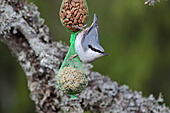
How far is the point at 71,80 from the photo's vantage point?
169 cm

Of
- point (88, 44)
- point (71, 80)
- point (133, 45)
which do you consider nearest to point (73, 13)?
point (88, 44)

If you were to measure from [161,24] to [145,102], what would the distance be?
987 mm

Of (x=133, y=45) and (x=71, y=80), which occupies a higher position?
(x=133, y=45)

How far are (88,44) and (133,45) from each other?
1242mm

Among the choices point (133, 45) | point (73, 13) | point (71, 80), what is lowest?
point (71, 80)

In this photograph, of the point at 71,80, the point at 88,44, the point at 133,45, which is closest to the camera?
the point at 88,44

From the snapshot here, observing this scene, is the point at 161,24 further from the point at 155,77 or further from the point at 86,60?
the point at 86,60

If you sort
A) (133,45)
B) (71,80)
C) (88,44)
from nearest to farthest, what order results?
(88,44), (71,80), (133,45)

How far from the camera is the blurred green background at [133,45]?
8.87ft

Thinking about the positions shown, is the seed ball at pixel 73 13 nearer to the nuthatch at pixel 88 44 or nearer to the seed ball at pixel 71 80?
the nuthatch at pixel 88 44

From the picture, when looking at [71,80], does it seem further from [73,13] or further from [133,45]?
[133,45]

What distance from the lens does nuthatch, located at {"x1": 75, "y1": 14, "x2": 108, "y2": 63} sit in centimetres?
154

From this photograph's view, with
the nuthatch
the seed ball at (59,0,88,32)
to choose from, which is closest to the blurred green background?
the seed ball at (59,0,88,32)

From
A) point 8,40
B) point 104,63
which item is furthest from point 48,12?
point 8,40
